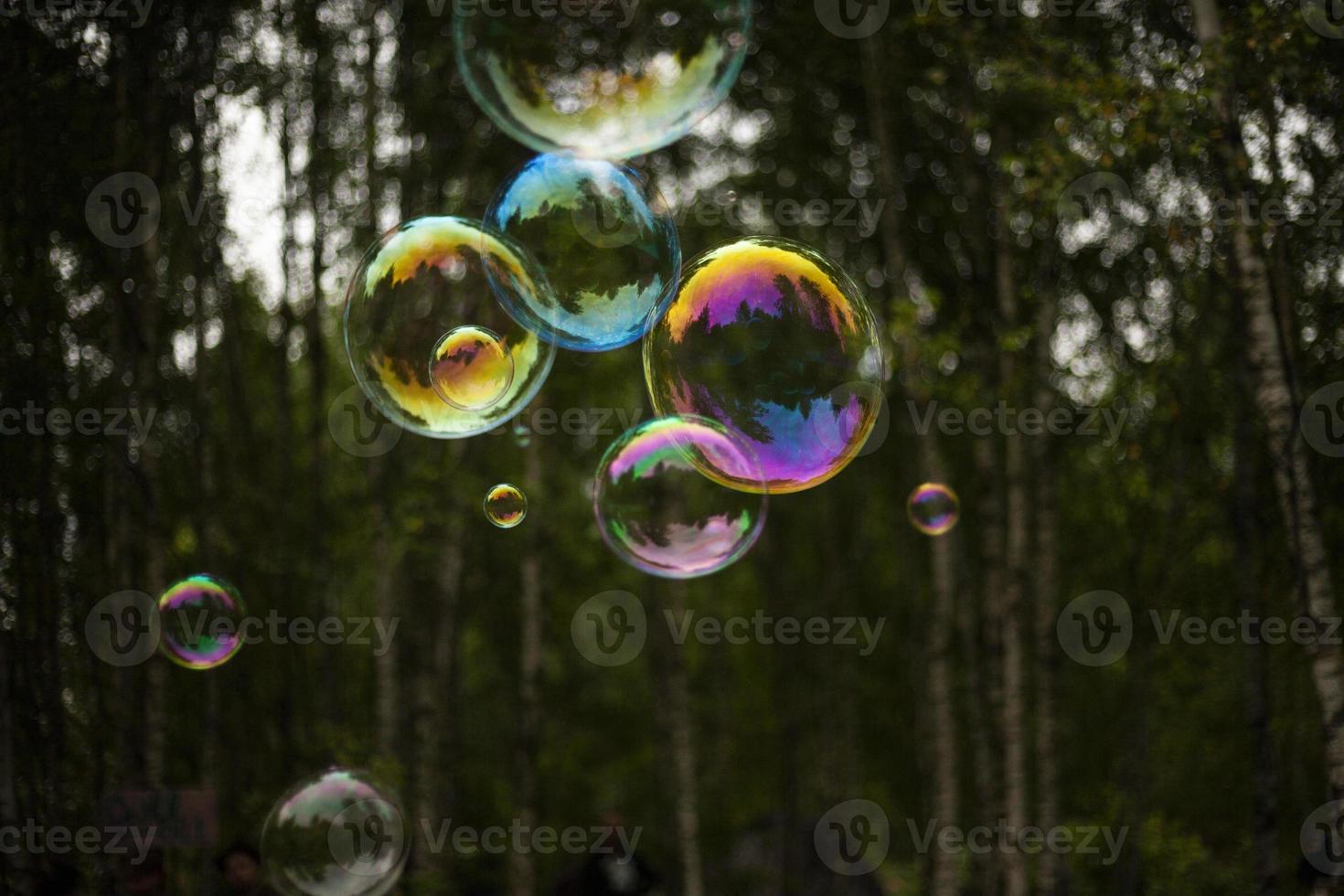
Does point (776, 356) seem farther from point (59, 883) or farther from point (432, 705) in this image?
point (432, 705)

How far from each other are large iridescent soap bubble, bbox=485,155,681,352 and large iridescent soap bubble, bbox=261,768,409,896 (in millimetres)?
3312

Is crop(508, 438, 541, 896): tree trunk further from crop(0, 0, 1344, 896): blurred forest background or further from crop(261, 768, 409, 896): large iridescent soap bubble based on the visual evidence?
crop(261, 768, 409, 896): large iridescent soap bubble

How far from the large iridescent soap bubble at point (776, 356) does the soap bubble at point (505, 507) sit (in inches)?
53.1

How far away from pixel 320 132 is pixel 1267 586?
11858 mm

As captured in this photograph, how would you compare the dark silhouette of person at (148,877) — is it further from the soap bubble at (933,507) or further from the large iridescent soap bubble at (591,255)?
the soap bubble at (933,507)

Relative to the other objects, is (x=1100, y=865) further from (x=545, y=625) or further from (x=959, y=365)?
(x=545, y=625)

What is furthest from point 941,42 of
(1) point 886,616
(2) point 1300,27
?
(1) point 886,616

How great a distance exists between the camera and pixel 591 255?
7.50m

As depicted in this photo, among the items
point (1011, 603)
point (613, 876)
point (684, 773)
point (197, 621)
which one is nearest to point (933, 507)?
point (1011, 603)

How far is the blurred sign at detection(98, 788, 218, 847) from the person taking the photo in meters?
7.68

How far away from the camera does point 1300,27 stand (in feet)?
25.4

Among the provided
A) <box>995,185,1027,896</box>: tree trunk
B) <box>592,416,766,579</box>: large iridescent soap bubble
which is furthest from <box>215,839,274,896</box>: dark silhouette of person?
<box>995,185,1027,896</box>: tree trunk

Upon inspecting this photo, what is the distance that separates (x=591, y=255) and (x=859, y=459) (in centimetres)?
1300

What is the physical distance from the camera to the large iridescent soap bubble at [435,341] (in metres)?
7.57
